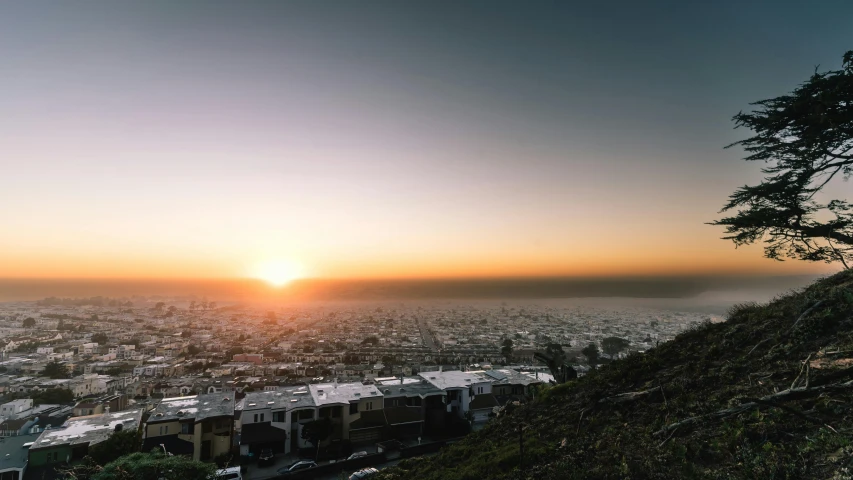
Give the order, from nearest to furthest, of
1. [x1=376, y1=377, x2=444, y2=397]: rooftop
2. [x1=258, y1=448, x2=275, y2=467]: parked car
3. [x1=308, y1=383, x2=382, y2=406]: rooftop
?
1. [x1=258, y1=448, x2=275, y2=467]: parked car
2. [x1=308, y1=383, x2=382, y2=406]: rooftop
3. [x1=376, y1=377, x2=444, y2=397]: rooftop

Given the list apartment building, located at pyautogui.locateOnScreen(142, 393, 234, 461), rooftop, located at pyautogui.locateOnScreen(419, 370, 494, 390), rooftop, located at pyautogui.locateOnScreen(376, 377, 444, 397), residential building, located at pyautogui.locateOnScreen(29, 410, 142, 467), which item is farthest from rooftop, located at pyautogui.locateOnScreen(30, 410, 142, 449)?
rooftop, located at pyautogui.locateOnScreen(419, 370, 494, 390)

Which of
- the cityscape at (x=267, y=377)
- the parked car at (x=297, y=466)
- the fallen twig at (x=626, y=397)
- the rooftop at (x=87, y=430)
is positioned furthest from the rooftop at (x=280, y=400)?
the fallen twig at (x=626, y=397)

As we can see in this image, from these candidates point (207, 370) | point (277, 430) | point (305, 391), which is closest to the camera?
point (277, 430)

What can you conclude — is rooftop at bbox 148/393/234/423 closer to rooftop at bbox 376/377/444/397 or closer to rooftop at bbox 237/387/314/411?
rooftop at bbox 237/387/314/411

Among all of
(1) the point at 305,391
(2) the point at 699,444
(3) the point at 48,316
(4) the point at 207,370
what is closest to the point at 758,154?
(2) the point at 699,444

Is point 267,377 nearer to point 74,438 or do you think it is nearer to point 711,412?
point 74,438

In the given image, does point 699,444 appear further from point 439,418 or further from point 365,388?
point 365,388

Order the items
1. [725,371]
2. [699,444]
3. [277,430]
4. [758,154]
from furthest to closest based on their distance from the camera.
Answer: [277,430], [758,154], [725,371], [699,444]
